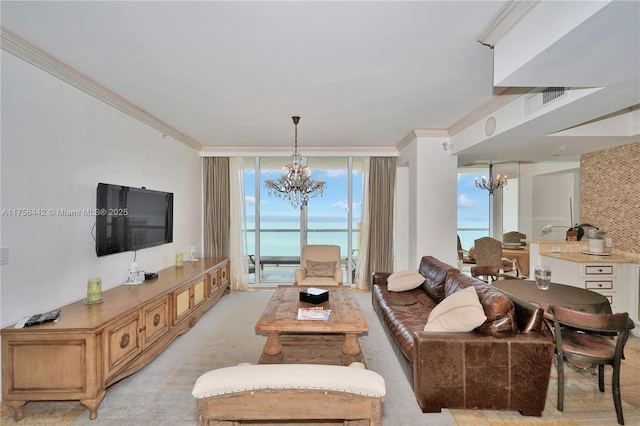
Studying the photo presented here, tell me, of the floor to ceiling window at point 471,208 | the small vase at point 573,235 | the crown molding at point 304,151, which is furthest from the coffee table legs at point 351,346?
the floor to ceiling window at point 471,208

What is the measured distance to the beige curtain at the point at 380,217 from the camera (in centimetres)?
610

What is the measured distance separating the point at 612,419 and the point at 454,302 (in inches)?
52.2

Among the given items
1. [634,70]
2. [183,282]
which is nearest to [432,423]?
[634,70]

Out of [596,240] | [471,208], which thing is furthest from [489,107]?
[471,208]

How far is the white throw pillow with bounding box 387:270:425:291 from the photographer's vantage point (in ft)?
13.5

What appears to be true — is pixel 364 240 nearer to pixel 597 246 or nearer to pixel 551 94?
pixel 597 246

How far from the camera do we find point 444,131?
15.8 ft

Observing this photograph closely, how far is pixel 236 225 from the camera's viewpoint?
244 inches

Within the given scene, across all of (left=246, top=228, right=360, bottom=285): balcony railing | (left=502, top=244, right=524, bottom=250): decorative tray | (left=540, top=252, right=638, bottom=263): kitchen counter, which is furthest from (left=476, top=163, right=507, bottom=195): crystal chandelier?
(left=246, top=228, right=360, bottom=285): balcony railing

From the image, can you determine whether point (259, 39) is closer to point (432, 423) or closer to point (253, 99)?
point (253, 99)

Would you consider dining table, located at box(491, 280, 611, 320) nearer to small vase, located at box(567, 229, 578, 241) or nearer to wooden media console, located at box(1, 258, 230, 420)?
small vase, located at box(567, 229, 578, 241)

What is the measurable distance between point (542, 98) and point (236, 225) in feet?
16.9

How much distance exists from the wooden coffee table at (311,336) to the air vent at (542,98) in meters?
2.62

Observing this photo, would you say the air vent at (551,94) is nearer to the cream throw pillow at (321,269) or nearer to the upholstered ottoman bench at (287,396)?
the upholstered ottoman bench at (287,396)
